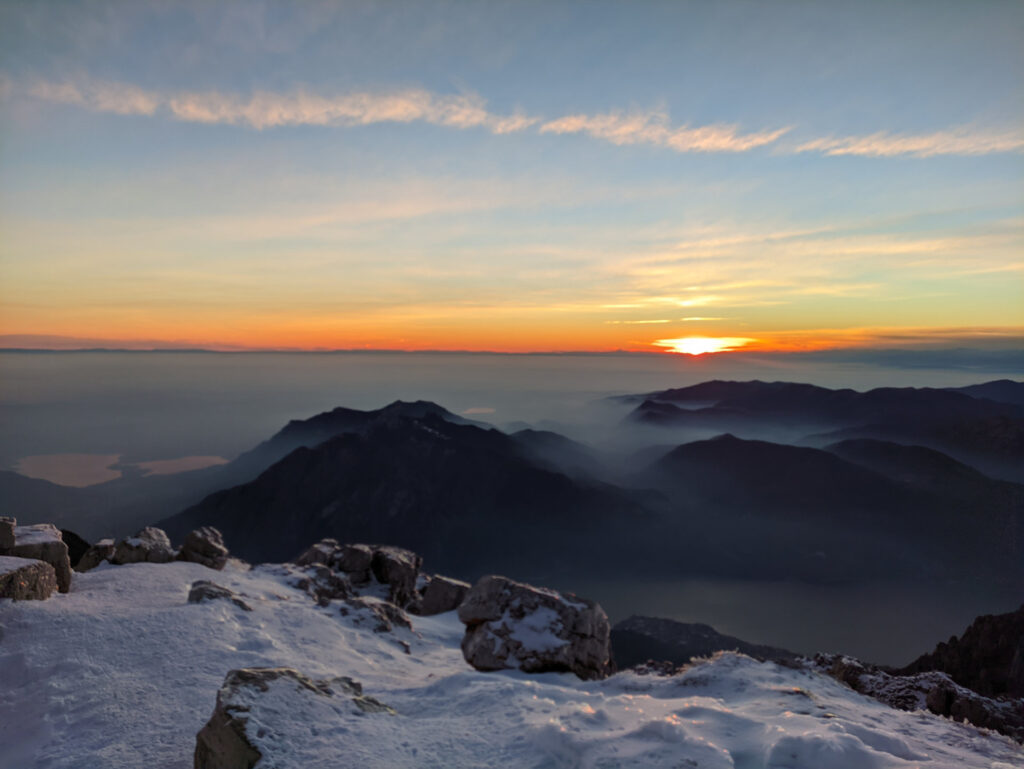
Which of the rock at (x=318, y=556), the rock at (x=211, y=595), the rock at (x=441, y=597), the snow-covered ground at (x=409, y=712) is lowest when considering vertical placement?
the rock at (x=441, y=597)

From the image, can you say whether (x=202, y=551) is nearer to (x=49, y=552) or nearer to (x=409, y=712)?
(x=49, y=552)

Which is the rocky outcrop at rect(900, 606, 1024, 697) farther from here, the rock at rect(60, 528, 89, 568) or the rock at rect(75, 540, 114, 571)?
the rock at rect(60, 528, 89, 568)

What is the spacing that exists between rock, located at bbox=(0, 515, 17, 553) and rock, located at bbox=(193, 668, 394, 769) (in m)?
11.7

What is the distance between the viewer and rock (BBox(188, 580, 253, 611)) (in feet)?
52.1

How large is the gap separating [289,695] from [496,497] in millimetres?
158321

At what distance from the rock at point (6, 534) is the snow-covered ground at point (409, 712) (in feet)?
7.68

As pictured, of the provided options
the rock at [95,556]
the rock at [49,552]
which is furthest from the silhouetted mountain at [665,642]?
the rock at [49,552]

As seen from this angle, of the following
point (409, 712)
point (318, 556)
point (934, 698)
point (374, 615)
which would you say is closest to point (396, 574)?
point (318, 556)

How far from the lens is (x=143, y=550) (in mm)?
22375

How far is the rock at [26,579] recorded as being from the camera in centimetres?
1223

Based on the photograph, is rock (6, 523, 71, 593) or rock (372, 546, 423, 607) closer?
rock (6, 523, 71, 593)

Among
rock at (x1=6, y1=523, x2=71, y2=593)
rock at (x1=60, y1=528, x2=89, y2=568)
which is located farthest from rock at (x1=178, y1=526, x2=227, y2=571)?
rock at (x1=6, y1=523, x2=71, y2=593)

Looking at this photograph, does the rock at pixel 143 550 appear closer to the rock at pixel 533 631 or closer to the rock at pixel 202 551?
the rock at pixel 202 551

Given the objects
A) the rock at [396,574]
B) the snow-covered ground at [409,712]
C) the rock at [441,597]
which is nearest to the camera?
the snow-covered ground at [409,712]
